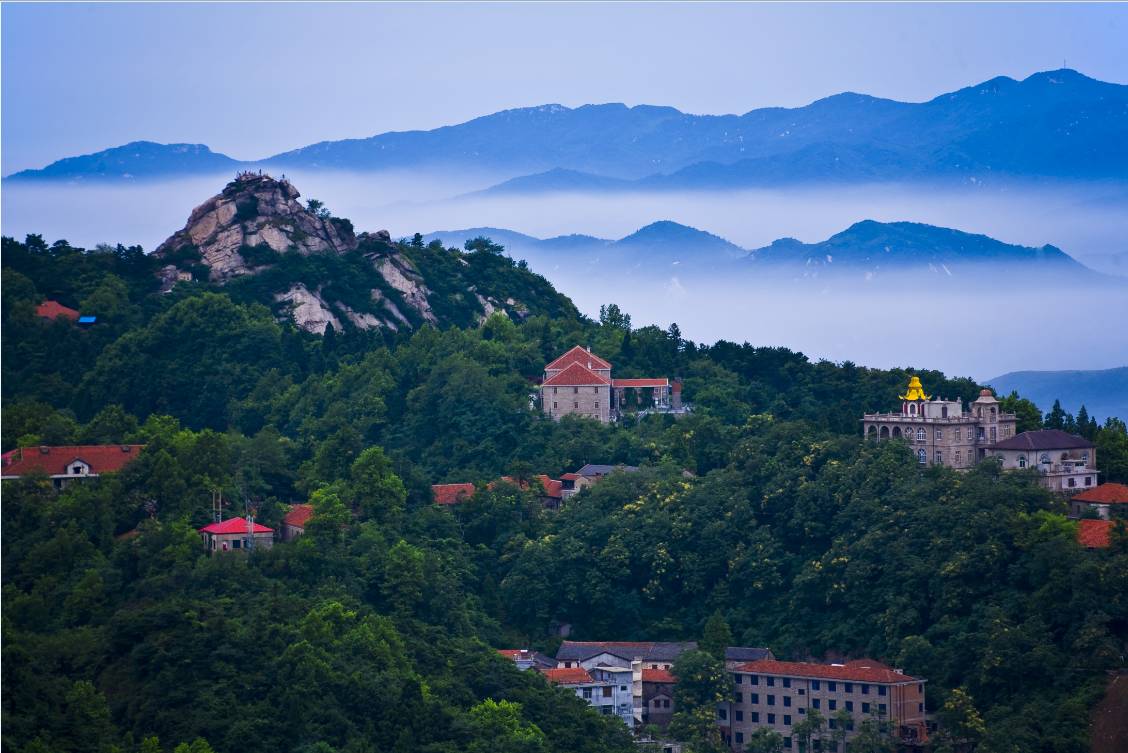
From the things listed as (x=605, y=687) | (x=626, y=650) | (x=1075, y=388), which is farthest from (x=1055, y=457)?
(x=1075, y=388)

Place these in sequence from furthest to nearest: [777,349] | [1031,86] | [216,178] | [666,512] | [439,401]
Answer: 1. [1031,86]
2. [216,178]
3. [777,349]
4. [439,401]
5. [666,512]

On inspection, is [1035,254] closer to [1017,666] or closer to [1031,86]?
[1031,86]

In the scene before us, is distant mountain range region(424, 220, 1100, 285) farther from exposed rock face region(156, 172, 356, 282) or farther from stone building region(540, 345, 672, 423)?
stone building region(540, 345, 672, 423)

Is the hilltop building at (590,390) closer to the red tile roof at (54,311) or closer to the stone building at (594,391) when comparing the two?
the stone building at (594,391)

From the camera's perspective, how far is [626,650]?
5962cm

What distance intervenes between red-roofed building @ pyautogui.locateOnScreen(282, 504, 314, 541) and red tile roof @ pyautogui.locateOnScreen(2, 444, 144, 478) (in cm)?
470

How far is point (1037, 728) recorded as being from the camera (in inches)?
2082

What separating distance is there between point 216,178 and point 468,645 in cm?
6318

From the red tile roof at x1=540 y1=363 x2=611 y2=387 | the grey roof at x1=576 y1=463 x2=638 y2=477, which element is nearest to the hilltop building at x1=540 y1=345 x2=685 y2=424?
the red tile roof at x1=540 y1=363 x2=611 y2=387

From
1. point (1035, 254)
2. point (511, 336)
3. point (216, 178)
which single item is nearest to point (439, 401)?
point (511, 336)

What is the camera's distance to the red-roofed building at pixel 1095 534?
57.1 m

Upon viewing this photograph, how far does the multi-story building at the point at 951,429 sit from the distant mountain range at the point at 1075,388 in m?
38.9

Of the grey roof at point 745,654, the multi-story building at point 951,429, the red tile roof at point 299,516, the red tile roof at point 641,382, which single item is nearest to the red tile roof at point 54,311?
the red tile roof at point 641,382

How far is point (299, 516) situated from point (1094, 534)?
2053 cm
